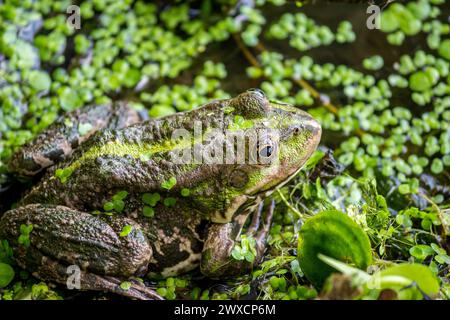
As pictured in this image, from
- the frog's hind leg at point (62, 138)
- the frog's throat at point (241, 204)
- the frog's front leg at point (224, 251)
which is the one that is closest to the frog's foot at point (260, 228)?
the frog's front leg at point (224, 251)

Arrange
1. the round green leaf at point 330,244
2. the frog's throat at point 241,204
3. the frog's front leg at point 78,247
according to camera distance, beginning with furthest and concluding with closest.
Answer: the frog's throat at point 241,204 < the frog's front leg at point 78,247 < the round green leaf at point 330,244

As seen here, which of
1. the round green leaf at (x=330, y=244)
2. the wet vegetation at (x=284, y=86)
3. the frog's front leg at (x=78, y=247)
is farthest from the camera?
the wet vegetation at (x=284, y=86)

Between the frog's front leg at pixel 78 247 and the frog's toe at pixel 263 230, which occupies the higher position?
the frog's front leg at pixel 78 247

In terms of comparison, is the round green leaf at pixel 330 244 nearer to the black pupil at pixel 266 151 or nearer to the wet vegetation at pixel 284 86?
the wet vegetation at pixel 284 86

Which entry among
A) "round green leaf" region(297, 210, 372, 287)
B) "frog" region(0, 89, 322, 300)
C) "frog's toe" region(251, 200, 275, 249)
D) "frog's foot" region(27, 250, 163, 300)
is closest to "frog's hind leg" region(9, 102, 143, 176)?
"frog" region(0, 89, 322, 300)

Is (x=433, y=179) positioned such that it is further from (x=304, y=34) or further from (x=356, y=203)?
(x=304, y=34)

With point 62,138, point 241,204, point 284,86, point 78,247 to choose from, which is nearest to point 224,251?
point 241,204

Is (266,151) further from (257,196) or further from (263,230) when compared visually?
(263,230)

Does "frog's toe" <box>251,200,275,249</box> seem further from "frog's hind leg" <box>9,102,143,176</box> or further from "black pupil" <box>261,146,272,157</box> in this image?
"frog's hind leg" <box>9,102,143,176</box>
